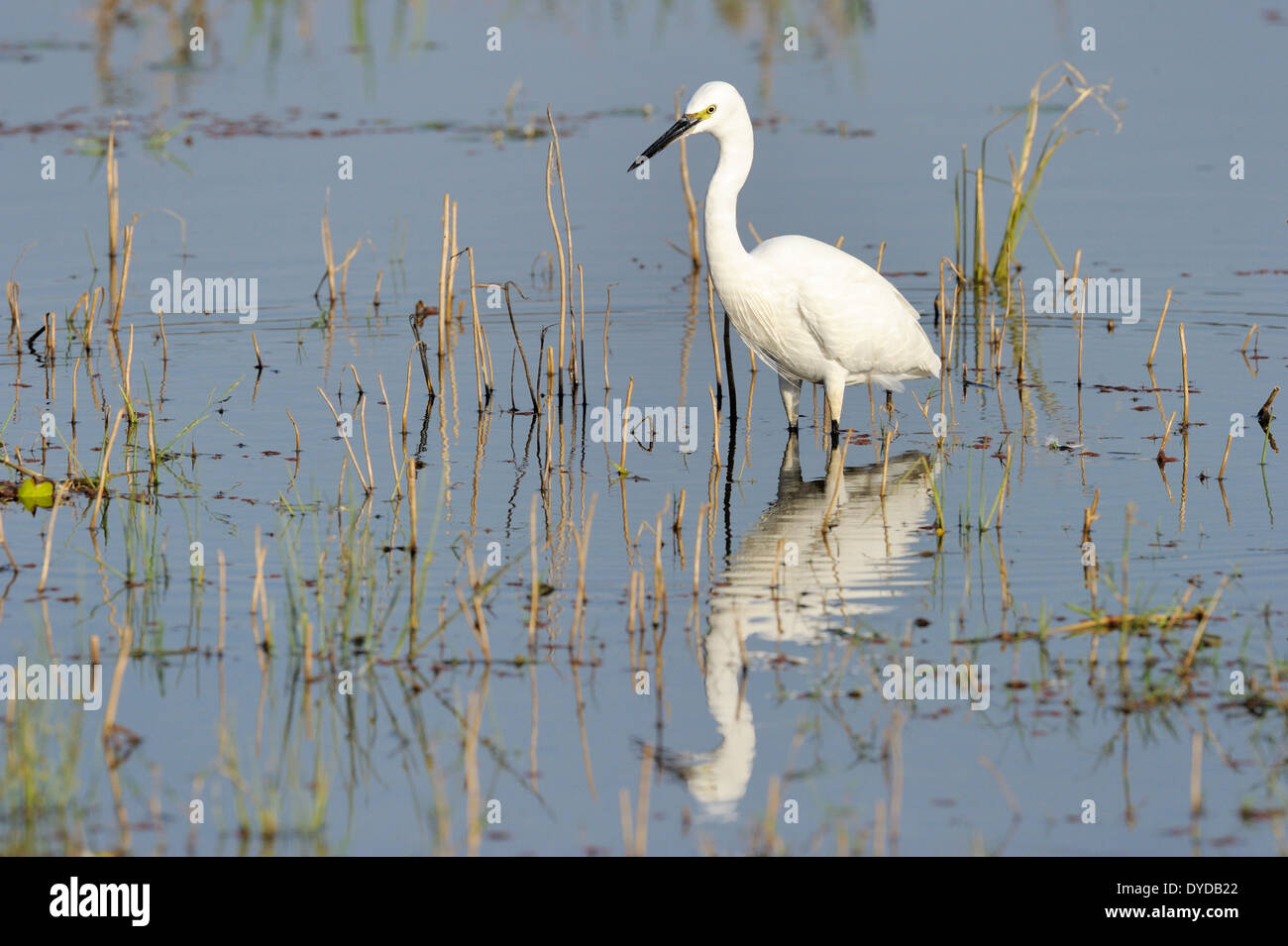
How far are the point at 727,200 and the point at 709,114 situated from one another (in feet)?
1.72

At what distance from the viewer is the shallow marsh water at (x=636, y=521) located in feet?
18.3

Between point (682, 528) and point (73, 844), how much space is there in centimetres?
395

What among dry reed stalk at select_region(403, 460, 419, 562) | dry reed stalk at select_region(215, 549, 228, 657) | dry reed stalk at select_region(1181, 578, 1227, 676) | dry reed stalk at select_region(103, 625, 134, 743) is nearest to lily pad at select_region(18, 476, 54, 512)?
dry reed stalk at select_region(215, 549, 228, 657)

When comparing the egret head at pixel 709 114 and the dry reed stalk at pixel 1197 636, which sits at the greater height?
the egret head at pixel 709 114

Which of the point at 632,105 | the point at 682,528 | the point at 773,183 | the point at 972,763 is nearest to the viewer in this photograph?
the point at 972,763

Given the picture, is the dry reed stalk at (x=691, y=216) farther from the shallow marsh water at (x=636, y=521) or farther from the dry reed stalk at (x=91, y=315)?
the dry reed stalk at (x=91, y=315)

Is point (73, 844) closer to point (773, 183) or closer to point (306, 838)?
point (306, 838)

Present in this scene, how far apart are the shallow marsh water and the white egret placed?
26.1 inches

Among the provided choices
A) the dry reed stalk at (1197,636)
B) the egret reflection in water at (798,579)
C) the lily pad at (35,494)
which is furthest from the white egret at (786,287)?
the lily pad at (35,494)

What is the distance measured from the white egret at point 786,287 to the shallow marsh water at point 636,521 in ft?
2.18

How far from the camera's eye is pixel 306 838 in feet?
17.2

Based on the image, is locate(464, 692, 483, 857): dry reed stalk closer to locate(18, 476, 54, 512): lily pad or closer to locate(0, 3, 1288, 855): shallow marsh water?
locate(0, 3, 1288, 855): shallow marsh water
